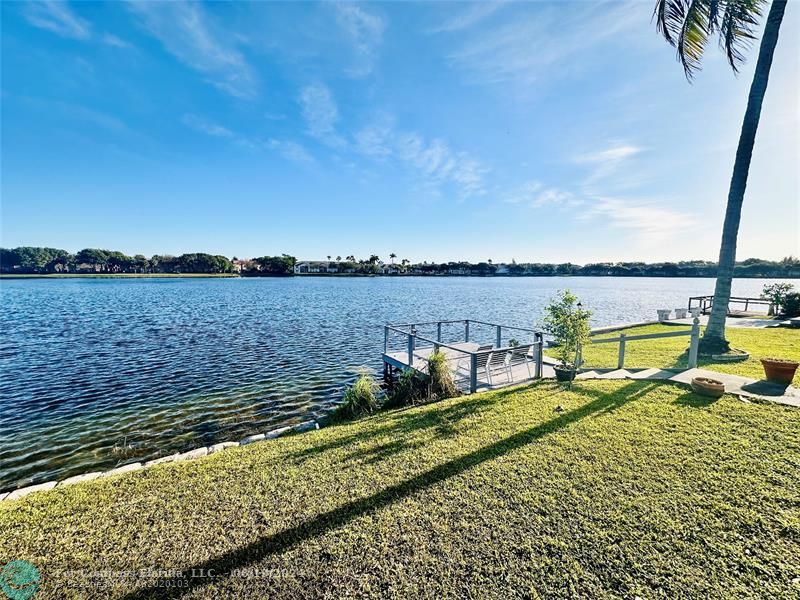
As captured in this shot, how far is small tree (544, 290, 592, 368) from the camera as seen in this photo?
8.57 meters

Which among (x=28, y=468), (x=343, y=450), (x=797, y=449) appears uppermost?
(x=797, y=449)

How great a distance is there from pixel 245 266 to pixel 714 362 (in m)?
156

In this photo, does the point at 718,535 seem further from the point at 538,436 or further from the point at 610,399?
the point at 610,399

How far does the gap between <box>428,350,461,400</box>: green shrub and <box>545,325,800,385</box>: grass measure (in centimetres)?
504

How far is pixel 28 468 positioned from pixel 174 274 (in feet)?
501

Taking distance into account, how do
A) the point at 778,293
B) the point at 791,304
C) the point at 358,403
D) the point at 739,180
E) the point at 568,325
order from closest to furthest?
1. the point at 568,325
2. the point at 358,403
3. the point at 739,180
4. the point at 791,304
5. the point at 778,293

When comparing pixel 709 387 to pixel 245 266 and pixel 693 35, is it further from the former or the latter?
pixel 245 266

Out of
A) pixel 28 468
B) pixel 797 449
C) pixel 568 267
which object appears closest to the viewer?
pixel 797 449

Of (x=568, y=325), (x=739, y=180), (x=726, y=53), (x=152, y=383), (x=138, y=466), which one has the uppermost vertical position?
(x=726, y=53)

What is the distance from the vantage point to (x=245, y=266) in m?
146

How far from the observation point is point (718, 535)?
11.3ft

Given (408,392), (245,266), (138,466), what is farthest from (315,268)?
(138,466)

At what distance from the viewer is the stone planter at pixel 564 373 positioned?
8.70m

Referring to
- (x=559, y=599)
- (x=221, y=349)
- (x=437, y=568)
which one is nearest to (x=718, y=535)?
(x=559, y=599)
